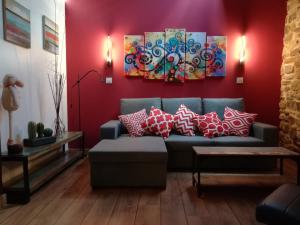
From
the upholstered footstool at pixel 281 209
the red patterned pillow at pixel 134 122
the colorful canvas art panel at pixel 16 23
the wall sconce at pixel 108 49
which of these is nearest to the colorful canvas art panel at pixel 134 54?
the wall sconce at pixel 108 49

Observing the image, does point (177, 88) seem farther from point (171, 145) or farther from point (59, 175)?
point (59, 175)

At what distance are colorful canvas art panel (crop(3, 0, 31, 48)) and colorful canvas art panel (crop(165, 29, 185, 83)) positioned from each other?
2.01 m

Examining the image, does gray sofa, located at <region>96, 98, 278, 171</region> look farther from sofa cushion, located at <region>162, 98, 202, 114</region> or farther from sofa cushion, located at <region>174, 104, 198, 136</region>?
sofa cushion, located at <region>162, 98, 202, 114</region>

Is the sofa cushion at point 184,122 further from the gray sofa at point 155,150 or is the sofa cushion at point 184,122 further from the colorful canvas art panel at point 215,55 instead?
the colorful canvas art panel at point 215,55

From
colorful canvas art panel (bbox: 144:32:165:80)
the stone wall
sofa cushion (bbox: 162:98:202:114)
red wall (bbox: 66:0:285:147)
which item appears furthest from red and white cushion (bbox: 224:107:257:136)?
colorful canvas art panel (bbox: 144:32:165:80)

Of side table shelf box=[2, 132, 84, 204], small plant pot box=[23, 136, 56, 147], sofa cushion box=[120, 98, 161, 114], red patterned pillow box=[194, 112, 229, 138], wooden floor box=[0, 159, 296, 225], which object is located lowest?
wooden floor box=[0, 159, 296, 225]

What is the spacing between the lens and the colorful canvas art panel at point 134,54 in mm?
4008

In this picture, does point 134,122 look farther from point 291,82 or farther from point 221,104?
point 291,82

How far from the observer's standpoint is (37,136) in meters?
2.82

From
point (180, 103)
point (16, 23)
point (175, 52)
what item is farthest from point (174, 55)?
point (16, 23)

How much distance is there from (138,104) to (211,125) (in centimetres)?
113

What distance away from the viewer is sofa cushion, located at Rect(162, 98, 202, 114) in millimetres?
3775

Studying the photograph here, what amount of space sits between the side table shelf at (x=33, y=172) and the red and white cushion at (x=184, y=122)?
139 cm

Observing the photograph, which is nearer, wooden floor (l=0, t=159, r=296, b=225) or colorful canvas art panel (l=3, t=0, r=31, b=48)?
wooden floor (l=0, t=159, r=296, b=225)
